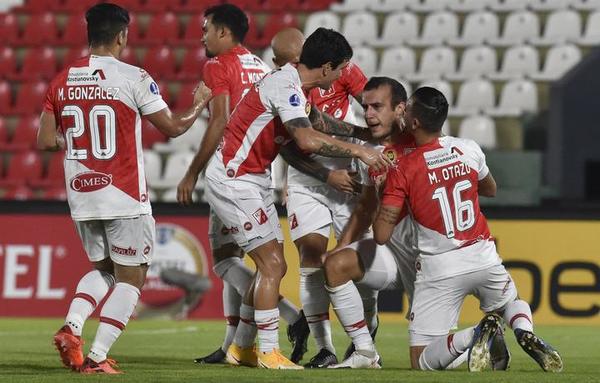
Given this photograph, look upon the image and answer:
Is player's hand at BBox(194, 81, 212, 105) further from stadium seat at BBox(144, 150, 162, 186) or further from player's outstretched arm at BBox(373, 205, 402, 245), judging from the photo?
stadium seat at BBox(144, 150, 162, 186)

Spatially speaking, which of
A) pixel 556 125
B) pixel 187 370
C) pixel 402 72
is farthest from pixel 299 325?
pixel 402 72

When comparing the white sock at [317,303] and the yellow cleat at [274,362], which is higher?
the white sock at [317,303]

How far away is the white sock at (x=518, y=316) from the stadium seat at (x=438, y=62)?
9.55 m

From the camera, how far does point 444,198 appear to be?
7332 mm

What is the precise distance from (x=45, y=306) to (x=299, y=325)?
17.7ft

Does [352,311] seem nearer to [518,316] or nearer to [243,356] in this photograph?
[243,356]

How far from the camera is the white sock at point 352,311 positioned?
7707mm

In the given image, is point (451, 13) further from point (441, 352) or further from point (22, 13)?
point (441, 352)

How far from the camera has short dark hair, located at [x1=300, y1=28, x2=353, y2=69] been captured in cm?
753

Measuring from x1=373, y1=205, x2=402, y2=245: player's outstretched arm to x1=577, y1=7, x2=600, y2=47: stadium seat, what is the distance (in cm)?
1001

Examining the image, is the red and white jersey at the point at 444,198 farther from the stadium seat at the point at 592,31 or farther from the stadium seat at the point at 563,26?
the stadium seat at the point at 563,26

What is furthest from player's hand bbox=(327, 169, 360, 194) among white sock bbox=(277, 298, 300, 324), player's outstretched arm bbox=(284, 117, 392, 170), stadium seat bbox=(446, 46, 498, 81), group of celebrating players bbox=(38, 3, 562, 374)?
stadium seat bbox=(446, 46, 498, 81)

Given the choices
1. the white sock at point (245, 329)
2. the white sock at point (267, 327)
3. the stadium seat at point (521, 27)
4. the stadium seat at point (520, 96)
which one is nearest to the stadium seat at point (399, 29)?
the stadium seat at point (521, 27)

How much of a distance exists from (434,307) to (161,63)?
37.4 feet
